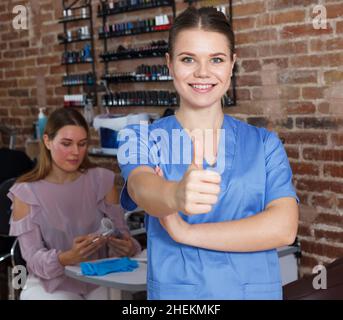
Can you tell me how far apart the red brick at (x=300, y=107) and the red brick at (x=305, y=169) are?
8.4 inches

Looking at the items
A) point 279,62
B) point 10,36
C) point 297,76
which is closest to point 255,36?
point 279,62

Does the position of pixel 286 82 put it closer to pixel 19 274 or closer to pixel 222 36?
pixel 19 274

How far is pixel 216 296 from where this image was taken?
1079 mm

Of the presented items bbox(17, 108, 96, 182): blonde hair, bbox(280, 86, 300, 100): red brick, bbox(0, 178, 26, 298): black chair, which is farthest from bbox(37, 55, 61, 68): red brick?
bbox(280, 86, 300, 100): red brick

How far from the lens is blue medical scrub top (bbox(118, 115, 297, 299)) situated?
1081mm

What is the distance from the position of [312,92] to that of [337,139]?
0.22m

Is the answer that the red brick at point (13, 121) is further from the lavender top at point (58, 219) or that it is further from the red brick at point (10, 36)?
the lavender top at point (58, 219)

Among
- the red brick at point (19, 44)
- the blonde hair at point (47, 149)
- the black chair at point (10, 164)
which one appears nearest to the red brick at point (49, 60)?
the red brick at point (19, 44)

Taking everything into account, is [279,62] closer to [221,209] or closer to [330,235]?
[330,235]

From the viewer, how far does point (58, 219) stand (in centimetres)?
238

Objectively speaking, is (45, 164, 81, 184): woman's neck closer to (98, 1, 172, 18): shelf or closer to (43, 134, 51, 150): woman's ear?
(43, 134, 51, 150): woman's ear

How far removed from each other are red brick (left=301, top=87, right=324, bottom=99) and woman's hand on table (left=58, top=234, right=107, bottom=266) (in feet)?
3.25
